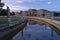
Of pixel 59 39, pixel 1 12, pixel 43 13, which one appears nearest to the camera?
pixel 59 39

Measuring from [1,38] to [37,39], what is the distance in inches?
192

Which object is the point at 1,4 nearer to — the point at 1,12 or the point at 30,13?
the point at 1,12

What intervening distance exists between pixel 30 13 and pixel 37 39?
14204 cm

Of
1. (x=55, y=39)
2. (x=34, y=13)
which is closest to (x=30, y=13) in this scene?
(x=34, y=13)

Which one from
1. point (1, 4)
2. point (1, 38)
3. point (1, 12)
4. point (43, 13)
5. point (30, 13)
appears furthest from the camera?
point (30, 13)

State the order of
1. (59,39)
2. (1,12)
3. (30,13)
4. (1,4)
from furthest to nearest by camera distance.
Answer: (30,13), (1,12), (1,4), (59,39)

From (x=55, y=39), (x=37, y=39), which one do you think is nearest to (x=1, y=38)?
(x=37, y=39)

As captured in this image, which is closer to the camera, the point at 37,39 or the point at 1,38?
the point at 1,38

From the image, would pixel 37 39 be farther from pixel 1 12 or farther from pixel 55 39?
pixel 1 12

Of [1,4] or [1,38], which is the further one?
[1,4]

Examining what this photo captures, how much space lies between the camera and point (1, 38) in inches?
699

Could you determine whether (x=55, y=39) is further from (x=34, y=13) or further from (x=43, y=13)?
(x=34, y=13)

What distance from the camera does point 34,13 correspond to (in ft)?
561

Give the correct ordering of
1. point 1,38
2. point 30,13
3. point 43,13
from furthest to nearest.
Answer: point 30,13
point 43,13
point 1,38
